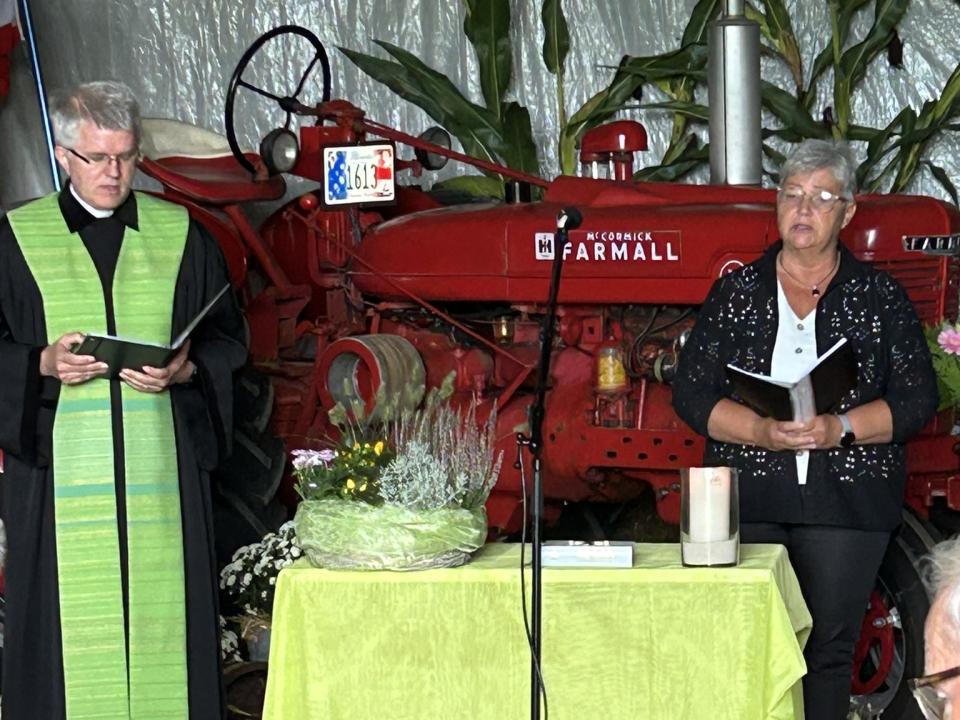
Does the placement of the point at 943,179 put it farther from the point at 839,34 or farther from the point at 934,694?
the point at 934,694

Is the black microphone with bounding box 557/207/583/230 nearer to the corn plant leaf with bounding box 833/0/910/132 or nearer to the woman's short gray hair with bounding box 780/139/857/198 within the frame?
the woman's short gray hair with bounding box 780/139/857/198

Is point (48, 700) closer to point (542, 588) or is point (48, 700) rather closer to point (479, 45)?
point (542, 588)

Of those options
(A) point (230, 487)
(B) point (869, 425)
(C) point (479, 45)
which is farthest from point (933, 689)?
(C) point (479, 45)

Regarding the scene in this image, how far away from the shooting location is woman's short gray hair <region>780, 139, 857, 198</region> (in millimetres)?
4262

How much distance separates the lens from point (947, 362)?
4.76 m

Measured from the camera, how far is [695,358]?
170 inches

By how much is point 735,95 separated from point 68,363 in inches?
108

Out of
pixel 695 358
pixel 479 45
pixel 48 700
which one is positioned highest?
pixel 479 45

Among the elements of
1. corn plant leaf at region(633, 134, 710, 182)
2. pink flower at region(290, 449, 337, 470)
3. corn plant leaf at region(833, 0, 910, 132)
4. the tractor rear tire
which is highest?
corn plant leaf at region(833, 0, 910, 132)

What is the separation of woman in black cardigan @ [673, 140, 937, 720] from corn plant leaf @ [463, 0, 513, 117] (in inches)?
134

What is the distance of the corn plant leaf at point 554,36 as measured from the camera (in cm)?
754

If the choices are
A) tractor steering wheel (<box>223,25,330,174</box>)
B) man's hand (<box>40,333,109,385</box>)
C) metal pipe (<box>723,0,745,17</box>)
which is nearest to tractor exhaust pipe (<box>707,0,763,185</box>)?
metal pipe (<box>723,0,745,17</box>)

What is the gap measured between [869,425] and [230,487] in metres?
2.14

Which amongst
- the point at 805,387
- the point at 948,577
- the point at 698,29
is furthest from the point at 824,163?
the point at 698,29
